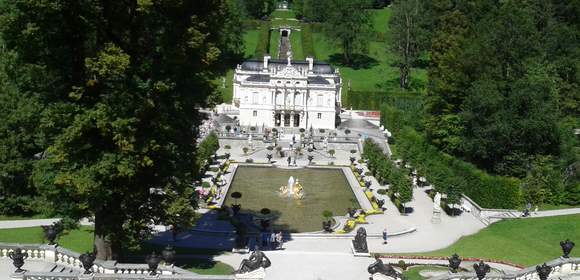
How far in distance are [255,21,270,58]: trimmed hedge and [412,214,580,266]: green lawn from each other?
81854mm

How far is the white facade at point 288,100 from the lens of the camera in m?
89.2

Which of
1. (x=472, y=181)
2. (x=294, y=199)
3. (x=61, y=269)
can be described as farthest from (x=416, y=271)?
(x=472, y=181)

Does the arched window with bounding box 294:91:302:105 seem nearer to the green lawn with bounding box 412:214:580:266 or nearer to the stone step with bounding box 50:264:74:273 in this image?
the green lawn with bounding box 412:214:580:266

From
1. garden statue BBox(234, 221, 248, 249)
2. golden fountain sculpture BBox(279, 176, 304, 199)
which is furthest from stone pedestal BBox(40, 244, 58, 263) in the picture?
golden fountain sculpture BBox(279, 176, 304, 199)

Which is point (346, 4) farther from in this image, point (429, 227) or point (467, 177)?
point (429, 227)

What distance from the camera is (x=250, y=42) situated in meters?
138

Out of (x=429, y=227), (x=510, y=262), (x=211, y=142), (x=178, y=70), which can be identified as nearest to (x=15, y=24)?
(x=178, y=70)

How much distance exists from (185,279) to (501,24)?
45.4 m

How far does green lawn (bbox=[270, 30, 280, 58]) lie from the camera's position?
131250 millimetres

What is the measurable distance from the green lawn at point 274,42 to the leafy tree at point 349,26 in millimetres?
12639

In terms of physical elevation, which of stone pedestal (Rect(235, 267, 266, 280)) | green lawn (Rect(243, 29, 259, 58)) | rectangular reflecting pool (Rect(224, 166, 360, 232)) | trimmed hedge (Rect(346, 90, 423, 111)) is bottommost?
rectangular reflecting pool (Rect(224, 166, 360, 232))

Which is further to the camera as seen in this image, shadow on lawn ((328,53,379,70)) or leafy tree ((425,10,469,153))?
shadow on lawn ((328,53,379,70))

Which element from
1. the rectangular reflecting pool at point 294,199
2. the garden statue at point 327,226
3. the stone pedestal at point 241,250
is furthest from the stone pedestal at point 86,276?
the garden statue at point 327,226

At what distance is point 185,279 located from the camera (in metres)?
24.8
